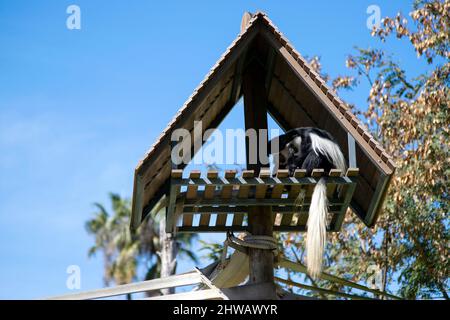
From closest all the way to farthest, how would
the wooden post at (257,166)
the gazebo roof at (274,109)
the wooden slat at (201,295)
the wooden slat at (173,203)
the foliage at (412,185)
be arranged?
the wooden slat at (201,295) < the wooden slat at (173,203) < the gazebo roof at (274,109) < the wooden post at (257,166) < the foliage at (412,185)

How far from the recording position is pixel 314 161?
252 inches

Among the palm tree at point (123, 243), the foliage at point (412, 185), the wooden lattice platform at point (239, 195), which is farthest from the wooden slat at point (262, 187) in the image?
the palm tree at point (123, 243)

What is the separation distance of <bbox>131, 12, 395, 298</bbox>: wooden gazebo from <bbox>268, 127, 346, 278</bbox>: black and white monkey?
174 mm

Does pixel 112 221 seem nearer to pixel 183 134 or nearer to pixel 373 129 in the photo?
pixel 373 129

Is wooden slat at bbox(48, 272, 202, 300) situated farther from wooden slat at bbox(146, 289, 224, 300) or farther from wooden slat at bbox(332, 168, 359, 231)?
wooden slat at bbox(332, 168, 359, 231)

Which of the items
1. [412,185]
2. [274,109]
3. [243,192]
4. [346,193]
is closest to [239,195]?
[243,192]

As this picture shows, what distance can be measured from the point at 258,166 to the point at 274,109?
1007mm

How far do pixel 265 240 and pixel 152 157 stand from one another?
1110 millimetres

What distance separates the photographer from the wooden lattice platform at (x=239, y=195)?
5578 millimetres

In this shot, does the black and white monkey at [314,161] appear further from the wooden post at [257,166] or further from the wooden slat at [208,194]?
the wooden slat at [208,194]

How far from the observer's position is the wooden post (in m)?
5.88

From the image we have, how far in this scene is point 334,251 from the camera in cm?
1320

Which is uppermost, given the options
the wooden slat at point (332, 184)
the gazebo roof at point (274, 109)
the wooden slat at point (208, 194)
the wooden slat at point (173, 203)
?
the gazebo roof at point (274, 109)
